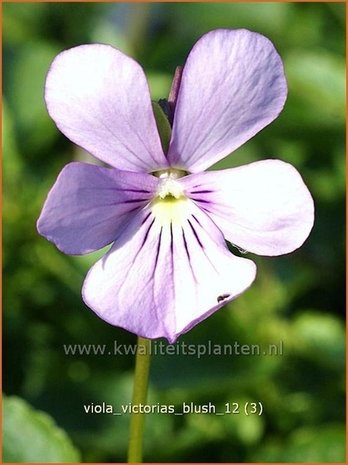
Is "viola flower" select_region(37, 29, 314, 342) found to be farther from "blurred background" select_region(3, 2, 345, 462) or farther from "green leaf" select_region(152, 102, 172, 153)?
"blurred background" select_region(3, 2, 345, 462)

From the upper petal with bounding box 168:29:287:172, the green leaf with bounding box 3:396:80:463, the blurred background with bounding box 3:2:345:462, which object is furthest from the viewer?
the blurred background with bounding box 3:2:345:462

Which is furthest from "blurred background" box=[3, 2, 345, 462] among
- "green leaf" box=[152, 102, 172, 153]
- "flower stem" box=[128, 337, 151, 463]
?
"green leaf" box=[152, 102, 172, 153]

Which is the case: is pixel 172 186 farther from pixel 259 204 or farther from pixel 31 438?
pixel 31 438

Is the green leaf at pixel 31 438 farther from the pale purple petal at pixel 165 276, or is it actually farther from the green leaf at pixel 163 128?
the green leaf at pixel 163 128

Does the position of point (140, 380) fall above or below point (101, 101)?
below

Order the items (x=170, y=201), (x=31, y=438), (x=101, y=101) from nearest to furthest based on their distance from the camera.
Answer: (x=101, y=101) → (x=170, y=201) → (x=31, y=438)

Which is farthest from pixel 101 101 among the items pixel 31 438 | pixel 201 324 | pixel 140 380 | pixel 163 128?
pixel 201 324

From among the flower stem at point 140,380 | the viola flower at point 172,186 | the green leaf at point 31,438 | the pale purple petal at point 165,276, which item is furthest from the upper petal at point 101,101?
the green leaf at point 31,438
